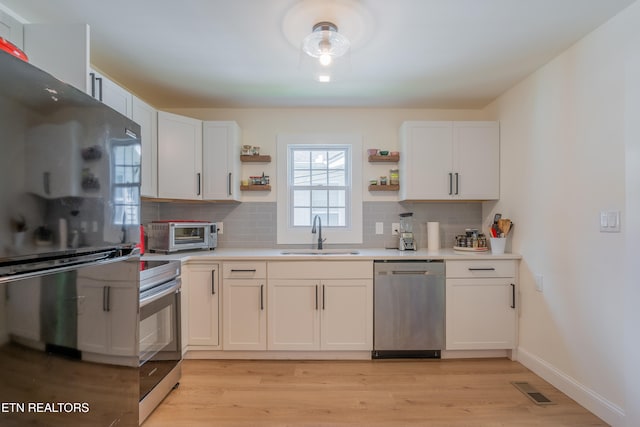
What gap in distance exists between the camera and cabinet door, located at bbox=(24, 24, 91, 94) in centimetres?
136

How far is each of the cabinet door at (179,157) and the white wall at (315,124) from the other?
1.54 feet

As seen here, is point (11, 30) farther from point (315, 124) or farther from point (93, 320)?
point (315, 124)

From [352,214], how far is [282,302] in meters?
1.22

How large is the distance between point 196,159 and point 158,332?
1.60 m

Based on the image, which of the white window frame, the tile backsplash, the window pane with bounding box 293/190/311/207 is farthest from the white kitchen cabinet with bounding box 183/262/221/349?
the window pane with bounding box 293/190/311/207

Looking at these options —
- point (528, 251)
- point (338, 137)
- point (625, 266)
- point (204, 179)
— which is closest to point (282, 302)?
point (204, 179)

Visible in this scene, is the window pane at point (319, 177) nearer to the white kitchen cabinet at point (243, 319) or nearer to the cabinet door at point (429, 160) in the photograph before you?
the cabinet door at point (429, 160)

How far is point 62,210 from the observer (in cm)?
77

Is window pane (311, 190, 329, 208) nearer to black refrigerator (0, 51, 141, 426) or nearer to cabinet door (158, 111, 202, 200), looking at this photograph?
cabinet door (158, 111, 202, 200)

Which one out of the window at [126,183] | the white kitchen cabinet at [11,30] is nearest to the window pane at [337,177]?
the window at [126,183]

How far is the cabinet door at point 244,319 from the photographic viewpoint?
98.3 inches

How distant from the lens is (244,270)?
252cm

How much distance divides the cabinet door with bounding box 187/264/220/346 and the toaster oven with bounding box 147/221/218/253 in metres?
0.30

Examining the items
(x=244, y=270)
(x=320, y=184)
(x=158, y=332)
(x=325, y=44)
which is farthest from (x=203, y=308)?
(x=325, y=44)
